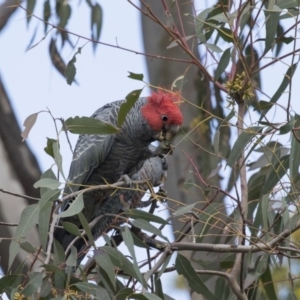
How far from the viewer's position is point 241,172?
176cm

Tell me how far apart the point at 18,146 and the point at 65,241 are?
74cm

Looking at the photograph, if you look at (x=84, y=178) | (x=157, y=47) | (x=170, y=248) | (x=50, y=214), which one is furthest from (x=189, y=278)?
(x=157, y=47)

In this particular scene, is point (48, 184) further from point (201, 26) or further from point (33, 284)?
point (201, 26)

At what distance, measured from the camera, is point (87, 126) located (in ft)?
4.99

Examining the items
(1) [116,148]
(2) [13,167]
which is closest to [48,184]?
(1) [116,148]

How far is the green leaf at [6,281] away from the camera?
60.2 inches

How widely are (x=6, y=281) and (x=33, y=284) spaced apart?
4.8 inches

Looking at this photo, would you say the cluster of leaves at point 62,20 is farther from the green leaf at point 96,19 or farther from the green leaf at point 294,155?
the green leaf at point 294,155

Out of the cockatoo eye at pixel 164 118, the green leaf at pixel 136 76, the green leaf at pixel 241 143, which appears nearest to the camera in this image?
the green leaf at pixel 136 76

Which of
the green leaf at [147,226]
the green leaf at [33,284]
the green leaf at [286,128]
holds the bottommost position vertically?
the green leaf at [33,284]

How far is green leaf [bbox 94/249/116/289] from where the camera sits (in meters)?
1.50

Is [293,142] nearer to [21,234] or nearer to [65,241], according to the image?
[21,234]

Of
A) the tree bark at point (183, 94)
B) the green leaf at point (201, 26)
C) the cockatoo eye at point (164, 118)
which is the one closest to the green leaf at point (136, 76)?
the green leaf at point (201, 26)

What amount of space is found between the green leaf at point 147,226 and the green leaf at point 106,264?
11 cm
